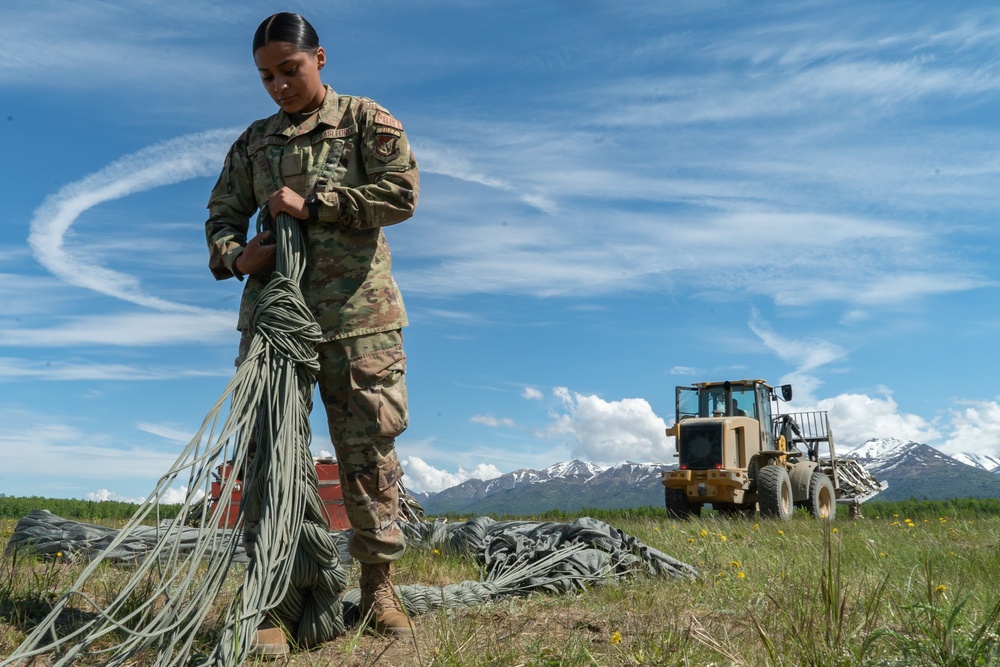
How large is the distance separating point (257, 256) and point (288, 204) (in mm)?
231

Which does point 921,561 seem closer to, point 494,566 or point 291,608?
point 494,566

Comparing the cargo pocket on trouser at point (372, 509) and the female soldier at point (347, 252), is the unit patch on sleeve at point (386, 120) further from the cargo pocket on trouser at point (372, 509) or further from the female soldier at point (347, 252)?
Answer: the cargo pocket on trouser at point (372, 509)

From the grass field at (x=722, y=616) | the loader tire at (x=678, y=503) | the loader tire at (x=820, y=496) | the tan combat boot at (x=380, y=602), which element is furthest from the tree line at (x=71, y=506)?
the tan combat boot at (x=380, y=602)

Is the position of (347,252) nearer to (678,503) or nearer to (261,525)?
(261,525)

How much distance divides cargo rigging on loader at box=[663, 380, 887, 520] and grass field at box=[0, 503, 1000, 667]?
5911 millimetres

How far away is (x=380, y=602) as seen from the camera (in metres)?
3.04

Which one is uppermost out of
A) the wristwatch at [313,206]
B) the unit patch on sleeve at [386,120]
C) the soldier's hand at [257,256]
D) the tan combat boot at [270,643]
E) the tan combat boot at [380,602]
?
the unit patch on sleeve at [386,120]

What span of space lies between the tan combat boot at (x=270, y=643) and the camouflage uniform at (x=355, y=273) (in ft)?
1.30

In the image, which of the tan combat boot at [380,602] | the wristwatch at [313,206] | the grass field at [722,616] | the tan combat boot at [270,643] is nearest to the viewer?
the grass field at [722,616]

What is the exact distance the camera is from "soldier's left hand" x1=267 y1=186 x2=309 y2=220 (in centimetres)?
286

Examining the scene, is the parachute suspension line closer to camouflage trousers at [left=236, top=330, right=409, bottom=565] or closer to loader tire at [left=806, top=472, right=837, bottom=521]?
camouflage trousers at [left=236, top=330, right=409, bottom=565]

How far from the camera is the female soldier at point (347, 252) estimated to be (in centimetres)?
292

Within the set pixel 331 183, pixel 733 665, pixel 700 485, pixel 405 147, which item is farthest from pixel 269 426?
pixel 700 485

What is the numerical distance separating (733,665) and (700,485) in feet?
30.3
